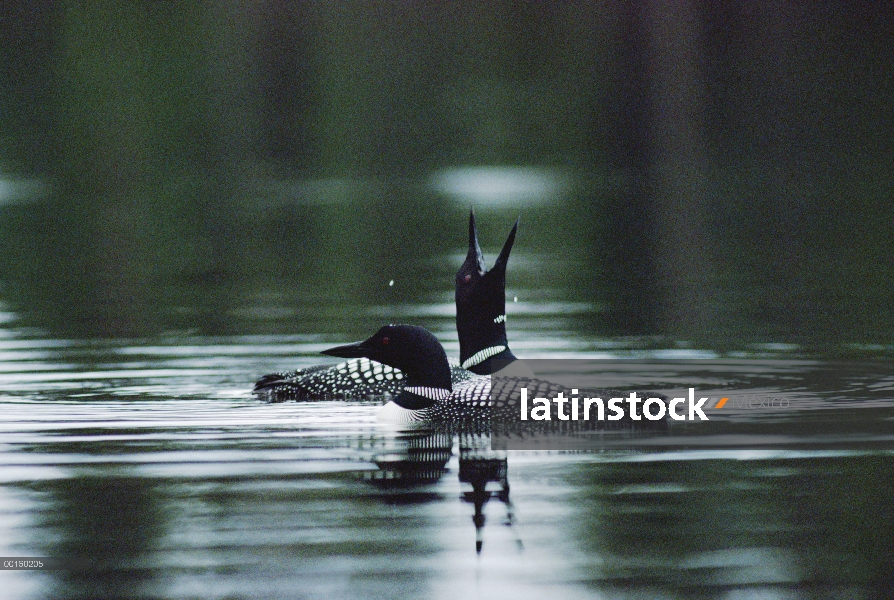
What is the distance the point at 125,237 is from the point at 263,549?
10043 millimetres

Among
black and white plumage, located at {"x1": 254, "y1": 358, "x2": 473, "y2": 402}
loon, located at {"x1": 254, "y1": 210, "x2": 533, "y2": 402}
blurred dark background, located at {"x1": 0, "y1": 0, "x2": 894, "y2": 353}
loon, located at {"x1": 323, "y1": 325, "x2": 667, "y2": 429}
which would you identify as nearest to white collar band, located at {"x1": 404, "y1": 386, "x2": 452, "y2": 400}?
loon, located at {"x1": 323, "y1": 325, "x2": 667, "y2": 429}

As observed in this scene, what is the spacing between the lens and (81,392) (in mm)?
6133

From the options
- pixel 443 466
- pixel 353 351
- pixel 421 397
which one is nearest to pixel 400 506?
pixel 443 466

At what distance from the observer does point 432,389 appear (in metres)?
5.47

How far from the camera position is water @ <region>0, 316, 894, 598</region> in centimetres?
355

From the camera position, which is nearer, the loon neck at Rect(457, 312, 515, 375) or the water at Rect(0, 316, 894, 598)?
the water at Rect(0, 316, 894, 598)

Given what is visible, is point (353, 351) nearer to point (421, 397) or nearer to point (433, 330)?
point (421, 397)

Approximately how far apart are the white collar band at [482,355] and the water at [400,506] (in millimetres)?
502

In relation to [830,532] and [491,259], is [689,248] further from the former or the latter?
[830,532]

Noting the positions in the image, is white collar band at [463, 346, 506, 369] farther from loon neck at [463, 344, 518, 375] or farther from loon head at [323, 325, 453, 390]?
loon head at [323, 325, 453, 390]

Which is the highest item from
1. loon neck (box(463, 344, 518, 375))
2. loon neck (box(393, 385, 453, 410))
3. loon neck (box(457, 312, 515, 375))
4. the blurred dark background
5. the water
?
the blurred dark background

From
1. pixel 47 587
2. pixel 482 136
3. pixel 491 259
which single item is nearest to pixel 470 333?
pixel 47 587

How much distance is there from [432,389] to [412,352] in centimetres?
16

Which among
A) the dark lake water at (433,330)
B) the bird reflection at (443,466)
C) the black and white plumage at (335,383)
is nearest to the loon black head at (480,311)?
the black and white plumage at (335,383)
